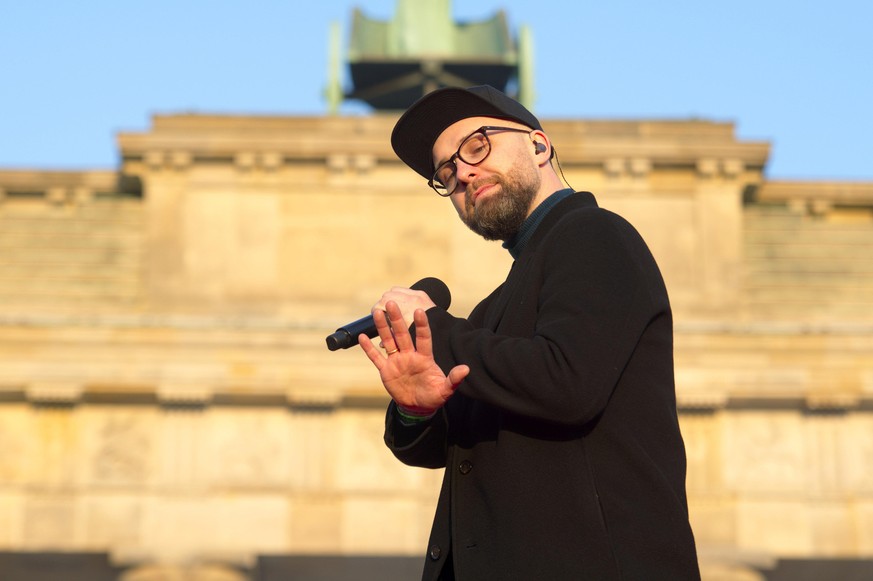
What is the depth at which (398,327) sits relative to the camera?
10.6 feet

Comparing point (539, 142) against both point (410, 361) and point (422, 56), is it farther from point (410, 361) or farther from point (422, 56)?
point (422, 56)

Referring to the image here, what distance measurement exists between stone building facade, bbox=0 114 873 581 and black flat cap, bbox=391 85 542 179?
18.4 meters

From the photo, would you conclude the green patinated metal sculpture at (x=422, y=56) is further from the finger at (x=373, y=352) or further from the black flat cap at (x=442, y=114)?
the finger at (x=373, y=352)

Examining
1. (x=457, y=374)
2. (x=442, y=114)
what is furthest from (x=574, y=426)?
(x=442, y=114)

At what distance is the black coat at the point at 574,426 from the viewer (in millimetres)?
3086

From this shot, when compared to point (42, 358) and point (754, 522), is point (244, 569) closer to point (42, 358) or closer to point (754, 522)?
point (42, 358)

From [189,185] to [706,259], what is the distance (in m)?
7.59

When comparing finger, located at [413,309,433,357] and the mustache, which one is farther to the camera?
the mustache

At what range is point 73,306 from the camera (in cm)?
2347

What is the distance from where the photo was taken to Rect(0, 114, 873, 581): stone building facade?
22344 millimetres

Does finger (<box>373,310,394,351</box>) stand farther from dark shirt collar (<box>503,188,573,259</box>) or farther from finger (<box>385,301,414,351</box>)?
dark shirt collar (<box>503,188,573,259</box>)

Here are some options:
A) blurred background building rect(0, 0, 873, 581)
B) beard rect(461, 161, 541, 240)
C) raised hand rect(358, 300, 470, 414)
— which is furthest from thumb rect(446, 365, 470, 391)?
blurred background building rect(0, 0, 873, 581)

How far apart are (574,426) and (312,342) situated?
19.9 metres

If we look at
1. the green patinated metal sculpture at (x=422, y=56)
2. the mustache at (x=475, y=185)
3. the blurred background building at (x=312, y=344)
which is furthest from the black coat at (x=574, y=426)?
the green patinated metal sculpture at (x=422, y=56)
